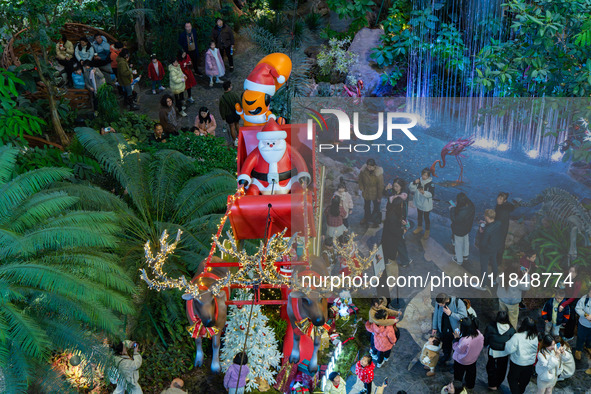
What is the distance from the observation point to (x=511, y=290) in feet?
35.9

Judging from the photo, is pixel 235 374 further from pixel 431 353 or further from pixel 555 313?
pixel 555 313

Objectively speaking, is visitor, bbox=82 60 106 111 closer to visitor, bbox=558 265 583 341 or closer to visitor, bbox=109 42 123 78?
visitor, bbox=109 42 123 78

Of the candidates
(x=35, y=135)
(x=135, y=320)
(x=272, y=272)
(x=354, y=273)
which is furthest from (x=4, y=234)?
(x=35, y=135)

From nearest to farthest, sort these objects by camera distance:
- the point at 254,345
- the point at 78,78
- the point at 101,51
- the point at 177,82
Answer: the point at 254,345
the point at 177,82
the point at 78,78
the point at 101,51

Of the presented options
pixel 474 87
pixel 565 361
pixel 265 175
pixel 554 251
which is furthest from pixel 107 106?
pixel 565 361

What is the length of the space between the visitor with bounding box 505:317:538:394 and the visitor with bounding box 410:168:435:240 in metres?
1.88

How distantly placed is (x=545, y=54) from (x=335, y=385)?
6771 millimetres

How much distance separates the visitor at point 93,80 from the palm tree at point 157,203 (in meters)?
3.16

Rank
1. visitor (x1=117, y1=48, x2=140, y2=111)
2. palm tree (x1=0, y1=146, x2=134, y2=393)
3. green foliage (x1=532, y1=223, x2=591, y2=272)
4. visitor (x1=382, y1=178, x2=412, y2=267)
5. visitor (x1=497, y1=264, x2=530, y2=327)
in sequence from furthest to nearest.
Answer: visitor (x1=117, y1=48, x2=140, y2=111) < green foliage (x1=532, y1=223, x2=591, y2=272) < visitor (x1=497, y1=264, x2=530, y2=327) < visitor (x1=382, y1=178, x2=412, y2=267) < palm tree (x1=0, y1=146, x2=134, y2=393)

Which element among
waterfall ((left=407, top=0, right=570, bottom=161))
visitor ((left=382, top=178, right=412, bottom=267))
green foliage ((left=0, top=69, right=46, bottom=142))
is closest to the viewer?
visitor ((left=382, top=178, right=412, bottom=267))

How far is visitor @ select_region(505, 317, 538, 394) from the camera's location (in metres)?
9.80

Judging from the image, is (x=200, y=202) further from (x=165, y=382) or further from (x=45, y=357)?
(x=45, y=357)

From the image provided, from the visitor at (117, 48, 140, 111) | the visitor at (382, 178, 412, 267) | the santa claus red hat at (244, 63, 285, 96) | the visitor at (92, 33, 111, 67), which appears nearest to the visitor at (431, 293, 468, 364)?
the visitor at (382, 178, 412, 267)

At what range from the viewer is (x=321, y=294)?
7.79m
